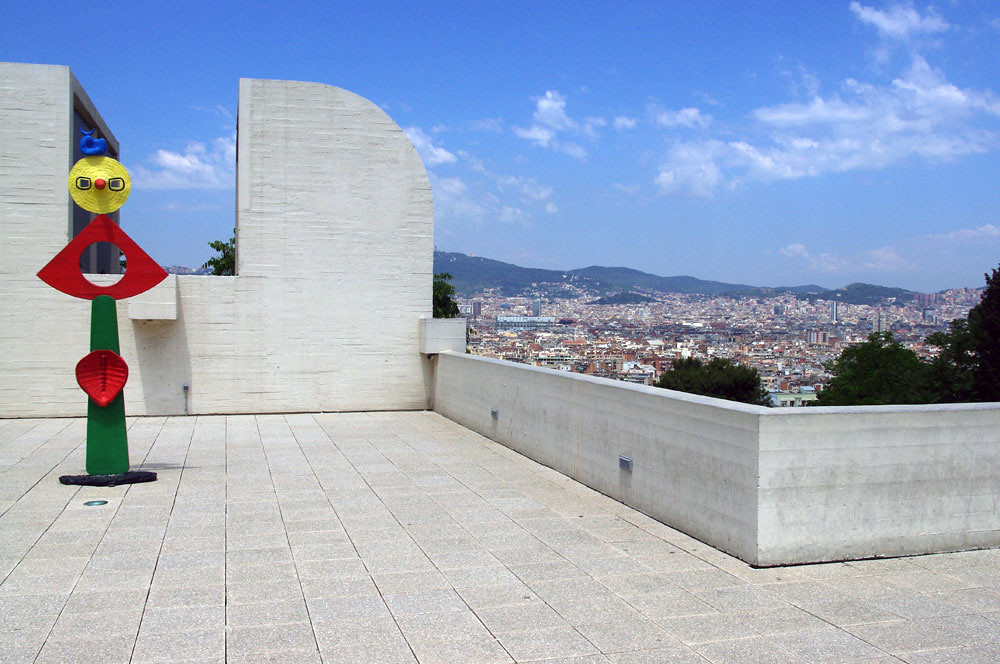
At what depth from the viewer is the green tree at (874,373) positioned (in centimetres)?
3797

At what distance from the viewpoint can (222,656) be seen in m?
3.71

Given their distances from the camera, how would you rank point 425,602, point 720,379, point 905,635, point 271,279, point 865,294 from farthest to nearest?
point 865,294, point 720,379, point 271,279, point 425,602, point 905,635

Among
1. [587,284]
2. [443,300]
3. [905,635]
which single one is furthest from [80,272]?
[587,284]

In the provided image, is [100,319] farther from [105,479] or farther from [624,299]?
[624,299]

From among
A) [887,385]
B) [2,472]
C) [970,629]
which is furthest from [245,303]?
[887,385]

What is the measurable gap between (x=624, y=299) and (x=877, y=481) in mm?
60357

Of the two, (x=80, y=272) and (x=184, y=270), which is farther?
(x=184, y=270)

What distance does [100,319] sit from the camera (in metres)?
7.60

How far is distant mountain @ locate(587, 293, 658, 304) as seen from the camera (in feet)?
208

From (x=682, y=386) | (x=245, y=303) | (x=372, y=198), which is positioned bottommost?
(x=682, y=386)

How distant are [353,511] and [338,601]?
2193mm

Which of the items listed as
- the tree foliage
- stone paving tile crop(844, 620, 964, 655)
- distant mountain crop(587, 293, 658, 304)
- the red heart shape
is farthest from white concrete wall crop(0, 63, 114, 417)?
distant mountain crop(587, 293, 658, 304)

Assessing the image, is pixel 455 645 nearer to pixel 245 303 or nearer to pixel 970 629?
pixel 970 629

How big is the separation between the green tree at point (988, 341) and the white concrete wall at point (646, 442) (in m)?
23.6
